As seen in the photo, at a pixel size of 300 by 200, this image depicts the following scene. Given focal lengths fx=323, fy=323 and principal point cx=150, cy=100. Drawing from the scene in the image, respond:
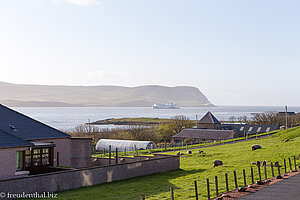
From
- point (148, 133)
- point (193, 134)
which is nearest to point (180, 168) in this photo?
point (193, 134)

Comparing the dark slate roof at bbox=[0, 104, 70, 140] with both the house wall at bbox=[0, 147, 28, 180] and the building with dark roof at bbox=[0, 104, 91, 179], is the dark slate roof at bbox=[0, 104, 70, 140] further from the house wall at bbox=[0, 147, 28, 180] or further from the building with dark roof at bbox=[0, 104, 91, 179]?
the house wall at bbox=[0, 147, 28, 180]

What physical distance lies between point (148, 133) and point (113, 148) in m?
26.5

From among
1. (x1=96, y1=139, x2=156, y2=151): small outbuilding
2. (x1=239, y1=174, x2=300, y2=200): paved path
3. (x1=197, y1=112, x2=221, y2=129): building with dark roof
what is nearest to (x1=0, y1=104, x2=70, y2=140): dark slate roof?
(x1=239, y1=174, x2=300, y2=200): paved path

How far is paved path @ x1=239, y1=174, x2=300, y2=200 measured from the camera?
1602 centimetres

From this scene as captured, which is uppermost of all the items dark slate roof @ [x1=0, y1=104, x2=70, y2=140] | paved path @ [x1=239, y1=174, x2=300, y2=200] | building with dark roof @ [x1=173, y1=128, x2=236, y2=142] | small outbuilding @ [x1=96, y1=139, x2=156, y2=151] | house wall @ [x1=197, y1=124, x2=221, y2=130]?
dark slate roof @ [x1=0, y1=104, x2=70, y2=140]

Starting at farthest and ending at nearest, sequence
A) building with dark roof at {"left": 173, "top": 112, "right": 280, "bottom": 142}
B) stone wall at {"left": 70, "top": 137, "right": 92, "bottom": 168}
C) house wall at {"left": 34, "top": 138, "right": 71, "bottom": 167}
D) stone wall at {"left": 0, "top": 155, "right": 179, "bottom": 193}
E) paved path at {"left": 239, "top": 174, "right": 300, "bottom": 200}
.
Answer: building with dark roof at {"left": 173, "top": 112, "right": 280, "bottom": 142} → stone wall at {"left": 70, "top": 137, "right": 92, "bottom": 168} → house wall at {"left": 34, "top": 138, "right": 71, "bottom": 167} → stone wall at {"left": 0, "top": 155, "right": 179, "bottom": 193} → paved path at {"left": 239, "top": 174, "right": 300, "bottom": 200}

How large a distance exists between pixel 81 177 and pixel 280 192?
1322cm

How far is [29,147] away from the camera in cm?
2528

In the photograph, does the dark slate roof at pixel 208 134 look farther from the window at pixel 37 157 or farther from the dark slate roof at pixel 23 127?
the window at pixel 37 157

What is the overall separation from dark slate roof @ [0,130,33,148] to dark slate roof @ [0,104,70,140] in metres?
1.98

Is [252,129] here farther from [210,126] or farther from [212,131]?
[212,131]

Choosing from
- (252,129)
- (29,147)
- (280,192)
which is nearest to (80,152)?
(29,147)

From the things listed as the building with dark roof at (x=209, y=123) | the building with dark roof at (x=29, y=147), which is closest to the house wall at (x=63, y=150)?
the building with dark roof at (x=29, y=147)

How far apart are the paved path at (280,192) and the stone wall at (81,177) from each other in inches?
458
